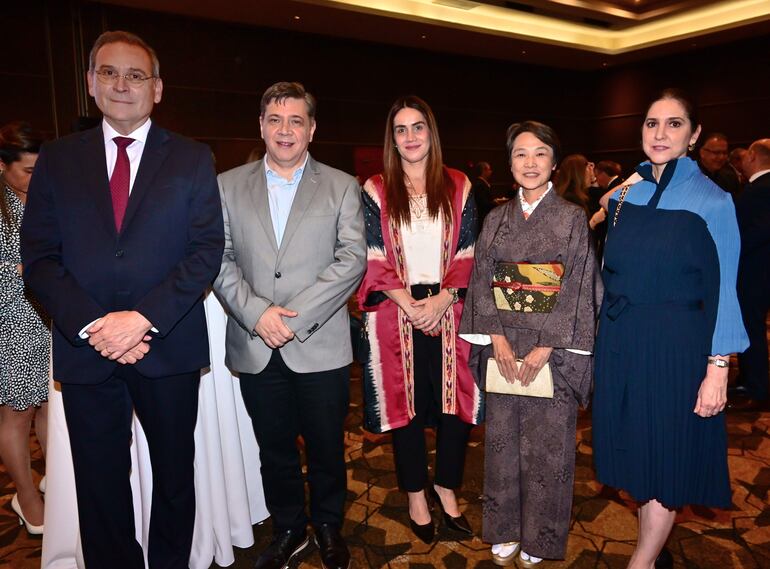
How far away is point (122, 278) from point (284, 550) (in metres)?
1.10

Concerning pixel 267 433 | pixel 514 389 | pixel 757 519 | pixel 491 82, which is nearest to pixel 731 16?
pixel 491 82

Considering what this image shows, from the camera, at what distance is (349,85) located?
823cm

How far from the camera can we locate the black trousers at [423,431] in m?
2.03

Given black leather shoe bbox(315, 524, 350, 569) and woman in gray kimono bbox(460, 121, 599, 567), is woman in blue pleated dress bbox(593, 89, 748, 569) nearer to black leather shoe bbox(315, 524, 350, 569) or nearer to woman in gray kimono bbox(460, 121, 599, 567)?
woman in gray kimono bbox(460, 121, 599, 567)

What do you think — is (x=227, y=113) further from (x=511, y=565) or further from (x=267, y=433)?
(x=511, y=565)

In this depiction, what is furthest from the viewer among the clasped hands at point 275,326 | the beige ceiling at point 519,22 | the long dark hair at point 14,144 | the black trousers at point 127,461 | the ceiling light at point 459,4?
the ceiling light at point 459,4

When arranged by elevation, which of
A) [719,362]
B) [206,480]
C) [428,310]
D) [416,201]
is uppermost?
[416,201]

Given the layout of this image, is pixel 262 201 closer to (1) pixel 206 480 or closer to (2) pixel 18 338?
(1) pixel 206 480

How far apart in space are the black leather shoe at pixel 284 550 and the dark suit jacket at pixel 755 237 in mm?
2766

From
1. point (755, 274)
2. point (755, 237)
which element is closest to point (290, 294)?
point (755, 237)

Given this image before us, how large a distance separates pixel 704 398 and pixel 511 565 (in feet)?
2.92

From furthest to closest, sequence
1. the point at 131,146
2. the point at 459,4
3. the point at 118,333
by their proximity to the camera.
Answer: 1. the point at 459,4
2. the point at 131,146
3. the point at 118,333

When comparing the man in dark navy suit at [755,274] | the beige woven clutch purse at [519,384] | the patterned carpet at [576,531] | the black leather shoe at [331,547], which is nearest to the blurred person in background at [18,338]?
the patterned carpet at [576,531]

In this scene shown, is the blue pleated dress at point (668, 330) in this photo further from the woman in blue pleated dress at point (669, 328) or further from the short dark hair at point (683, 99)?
the short dark hair at point (683, 99)
